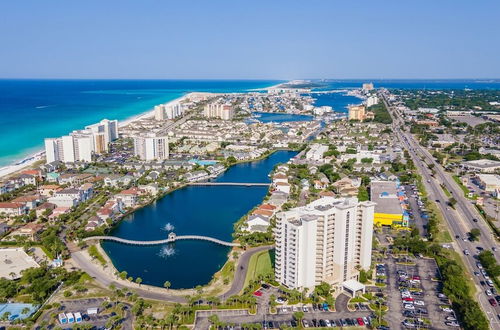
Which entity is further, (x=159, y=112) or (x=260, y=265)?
(x=159, y=112)

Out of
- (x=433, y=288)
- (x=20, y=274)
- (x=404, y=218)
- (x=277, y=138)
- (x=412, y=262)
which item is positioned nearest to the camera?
(x=433, y=288)

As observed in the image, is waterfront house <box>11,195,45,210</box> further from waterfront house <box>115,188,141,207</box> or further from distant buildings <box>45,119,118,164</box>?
distant buildings <box>45,119,118,164</box>

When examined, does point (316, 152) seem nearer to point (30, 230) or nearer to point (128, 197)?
point (128, 197)

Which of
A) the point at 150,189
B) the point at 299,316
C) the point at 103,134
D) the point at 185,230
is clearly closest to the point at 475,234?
the point at 299,316

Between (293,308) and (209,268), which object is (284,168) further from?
(293,308)

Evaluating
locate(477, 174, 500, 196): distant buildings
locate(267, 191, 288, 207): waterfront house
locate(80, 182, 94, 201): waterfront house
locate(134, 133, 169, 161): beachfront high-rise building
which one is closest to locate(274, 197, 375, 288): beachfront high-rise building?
locate(267, 191, 288, 207): waterfront house

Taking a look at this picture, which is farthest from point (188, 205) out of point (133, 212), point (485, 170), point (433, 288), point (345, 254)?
point (485, 170)

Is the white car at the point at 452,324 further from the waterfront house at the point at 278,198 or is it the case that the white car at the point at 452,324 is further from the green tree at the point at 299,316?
the waterfront house at the point at 278,198
